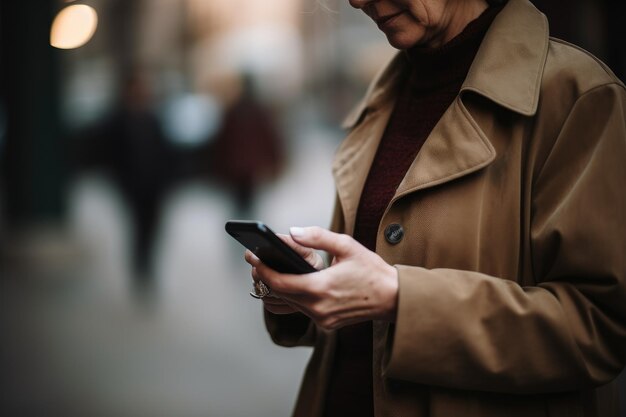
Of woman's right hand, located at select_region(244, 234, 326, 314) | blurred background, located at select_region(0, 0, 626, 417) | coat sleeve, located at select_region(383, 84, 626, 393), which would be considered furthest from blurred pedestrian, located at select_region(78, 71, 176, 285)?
coat sleeve, located at select_region(383, 84, 626, 393)

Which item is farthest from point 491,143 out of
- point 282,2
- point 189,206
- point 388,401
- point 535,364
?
point 282,2

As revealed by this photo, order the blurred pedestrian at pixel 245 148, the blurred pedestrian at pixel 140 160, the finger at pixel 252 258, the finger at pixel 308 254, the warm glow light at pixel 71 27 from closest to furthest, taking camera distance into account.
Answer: the finger at pixel 252 258
the finger at pixel 308 254
the warm glow light at pixel 71 27
the blurred pedestrian at pixel 140 160
the blurred pedestrian at pixel 245 148

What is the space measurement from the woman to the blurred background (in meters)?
0.57

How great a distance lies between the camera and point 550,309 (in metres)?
1.43

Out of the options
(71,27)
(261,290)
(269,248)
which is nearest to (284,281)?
(269,248)

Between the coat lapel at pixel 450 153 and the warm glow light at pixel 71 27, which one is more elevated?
the warm glow light at pixel 71 27

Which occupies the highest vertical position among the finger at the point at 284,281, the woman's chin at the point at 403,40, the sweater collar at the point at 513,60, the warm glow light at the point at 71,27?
the warm glow light at the point at 71,27

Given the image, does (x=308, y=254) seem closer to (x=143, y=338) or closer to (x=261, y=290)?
(x=261, y=290)

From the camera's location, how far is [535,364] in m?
1.44

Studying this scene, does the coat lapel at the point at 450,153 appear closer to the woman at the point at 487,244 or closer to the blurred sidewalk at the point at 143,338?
the woman at the point at 487,244

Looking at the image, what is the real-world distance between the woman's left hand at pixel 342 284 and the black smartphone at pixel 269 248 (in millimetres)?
24

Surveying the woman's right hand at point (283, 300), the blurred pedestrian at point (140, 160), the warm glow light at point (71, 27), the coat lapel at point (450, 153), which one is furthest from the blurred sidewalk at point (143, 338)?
the coat lapel at point (450, 153)

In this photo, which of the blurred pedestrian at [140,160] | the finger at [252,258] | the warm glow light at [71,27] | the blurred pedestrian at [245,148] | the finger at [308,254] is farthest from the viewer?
the blurred pedestrian at [245,148]

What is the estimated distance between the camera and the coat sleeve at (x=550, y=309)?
4.70 ft
